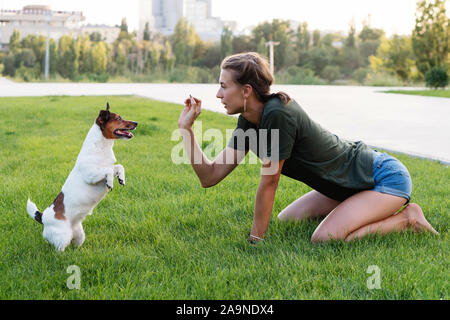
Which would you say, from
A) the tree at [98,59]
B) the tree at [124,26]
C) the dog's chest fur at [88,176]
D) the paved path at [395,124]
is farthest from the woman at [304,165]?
the tree at [124,26]

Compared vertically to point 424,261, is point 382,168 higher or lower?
higher

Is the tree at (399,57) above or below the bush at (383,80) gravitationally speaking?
above

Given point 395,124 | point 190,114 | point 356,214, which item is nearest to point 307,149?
point 356,214

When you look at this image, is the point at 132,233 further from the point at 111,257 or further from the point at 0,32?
the point at 0,32

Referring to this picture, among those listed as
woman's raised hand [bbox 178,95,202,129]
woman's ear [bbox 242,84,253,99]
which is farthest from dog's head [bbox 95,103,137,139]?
woman's ear [bbox 242,84,253,99]

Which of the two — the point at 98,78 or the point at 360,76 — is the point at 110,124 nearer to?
the point at 98,78

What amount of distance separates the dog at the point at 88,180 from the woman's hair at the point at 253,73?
2.25 feet

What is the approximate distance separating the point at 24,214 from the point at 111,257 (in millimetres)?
1209

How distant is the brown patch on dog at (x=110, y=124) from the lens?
2.78m

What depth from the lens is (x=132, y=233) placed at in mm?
3336

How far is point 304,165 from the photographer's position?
324cm

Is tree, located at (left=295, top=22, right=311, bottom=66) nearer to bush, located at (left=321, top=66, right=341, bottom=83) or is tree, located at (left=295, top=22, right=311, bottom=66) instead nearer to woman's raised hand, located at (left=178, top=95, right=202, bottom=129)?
bush, located at (left=321, top=66, right=341, bottom=83)

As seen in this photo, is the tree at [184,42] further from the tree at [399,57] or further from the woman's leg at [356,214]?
the woman's leg at [356,214]
